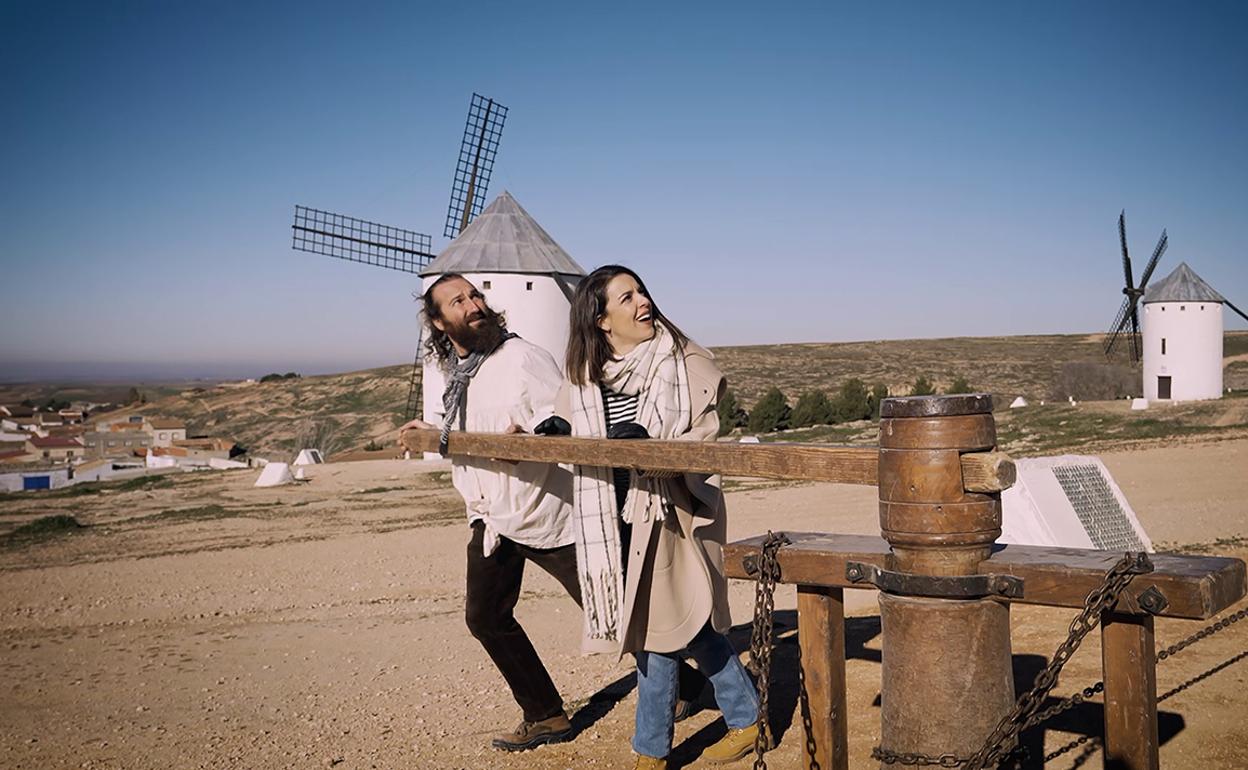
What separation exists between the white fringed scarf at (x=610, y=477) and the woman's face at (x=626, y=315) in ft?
0.17

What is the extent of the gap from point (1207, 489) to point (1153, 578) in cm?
1133

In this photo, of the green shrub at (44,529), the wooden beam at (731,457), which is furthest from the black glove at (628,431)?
the green shrub at (44,529)

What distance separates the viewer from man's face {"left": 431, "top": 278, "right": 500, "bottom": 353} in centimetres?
466

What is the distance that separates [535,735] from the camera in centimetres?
457

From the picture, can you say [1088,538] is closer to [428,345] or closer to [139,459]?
[428,345]

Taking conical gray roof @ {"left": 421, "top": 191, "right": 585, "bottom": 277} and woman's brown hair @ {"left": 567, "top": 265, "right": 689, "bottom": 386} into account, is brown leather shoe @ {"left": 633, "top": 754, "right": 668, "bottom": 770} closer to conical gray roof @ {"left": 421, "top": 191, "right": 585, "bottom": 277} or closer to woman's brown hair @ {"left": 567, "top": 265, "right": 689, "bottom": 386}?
woman's brown hair @ {"left": 567, "top": 265, "right": 689, "bottom": 386}

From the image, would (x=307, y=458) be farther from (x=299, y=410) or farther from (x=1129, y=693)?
(x=299, y=410)

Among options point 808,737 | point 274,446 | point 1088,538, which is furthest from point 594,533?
point 274,446

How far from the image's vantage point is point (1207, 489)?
12.1 meters

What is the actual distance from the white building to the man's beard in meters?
15.8

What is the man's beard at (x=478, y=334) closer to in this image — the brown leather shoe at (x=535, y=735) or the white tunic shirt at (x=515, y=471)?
the white tunic shirt at (x=515, y=471)

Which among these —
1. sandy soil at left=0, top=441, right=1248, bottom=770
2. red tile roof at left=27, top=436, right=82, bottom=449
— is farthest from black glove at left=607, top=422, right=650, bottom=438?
red tile roof at left=27, top=436, right=82, bottom=449

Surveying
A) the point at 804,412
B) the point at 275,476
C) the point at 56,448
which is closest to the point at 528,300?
the point at 275,476

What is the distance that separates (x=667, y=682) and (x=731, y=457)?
51.7 inches
